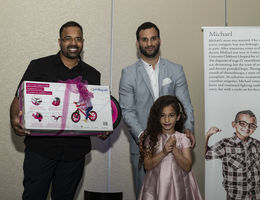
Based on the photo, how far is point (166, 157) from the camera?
8.32 ft

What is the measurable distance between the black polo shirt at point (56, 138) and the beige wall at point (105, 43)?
1218 mm

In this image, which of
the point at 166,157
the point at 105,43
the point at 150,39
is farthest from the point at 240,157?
the point at 105,43

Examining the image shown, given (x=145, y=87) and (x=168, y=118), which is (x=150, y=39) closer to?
(x=145, y=87)

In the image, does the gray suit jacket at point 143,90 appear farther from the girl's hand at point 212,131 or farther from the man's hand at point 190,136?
the girl's hand at point 212,131

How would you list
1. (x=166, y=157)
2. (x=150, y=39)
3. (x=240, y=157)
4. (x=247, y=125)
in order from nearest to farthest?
(x=166, y=157) < (x=150, y=39) < (x=240, y=157) < (x=247, y=125)

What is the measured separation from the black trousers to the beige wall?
Result: 3.96 feet

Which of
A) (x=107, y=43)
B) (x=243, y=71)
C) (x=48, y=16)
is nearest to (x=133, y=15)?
(x=107, y=43)

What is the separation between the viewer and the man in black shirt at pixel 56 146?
2.55 m

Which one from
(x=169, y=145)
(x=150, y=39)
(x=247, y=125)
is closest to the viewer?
(x=169, y=145)

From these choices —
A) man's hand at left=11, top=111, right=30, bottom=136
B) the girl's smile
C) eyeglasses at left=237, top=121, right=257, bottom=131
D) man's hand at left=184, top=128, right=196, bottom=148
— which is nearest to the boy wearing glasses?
eyeglasses at left=237, top=121, right=257, bottom=131

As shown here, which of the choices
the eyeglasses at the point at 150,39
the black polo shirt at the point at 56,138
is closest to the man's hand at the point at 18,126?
the black polo shirt at the point at 56,138

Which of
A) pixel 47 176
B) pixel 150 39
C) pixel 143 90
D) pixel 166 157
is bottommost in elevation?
pixel 47 176

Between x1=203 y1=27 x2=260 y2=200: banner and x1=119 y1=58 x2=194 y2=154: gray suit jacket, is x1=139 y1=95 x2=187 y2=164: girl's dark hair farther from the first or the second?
x1=203 y1=27 x2=260 y2=200: banner

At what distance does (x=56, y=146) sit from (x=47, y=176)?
24 cm
